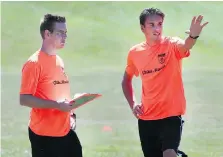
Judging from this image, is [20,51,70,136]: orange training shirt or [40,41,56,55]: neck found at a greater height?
[40,41,56,55]: neck

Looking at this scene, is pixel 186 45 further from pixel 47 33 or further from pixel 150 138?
pixel 47 33

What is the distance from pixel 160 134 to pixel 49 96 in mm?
1057


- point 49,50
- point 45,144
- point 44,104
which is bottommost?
point 45,144

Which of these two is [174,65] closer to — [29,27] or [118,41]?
[118,41]

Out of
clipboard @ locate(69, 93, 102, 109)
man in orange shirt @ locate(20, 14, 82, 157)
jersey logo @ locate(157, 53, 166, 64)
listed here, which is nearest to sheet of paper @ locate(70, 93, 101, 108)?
clipboard @ locate(69, 93, 102, 109)

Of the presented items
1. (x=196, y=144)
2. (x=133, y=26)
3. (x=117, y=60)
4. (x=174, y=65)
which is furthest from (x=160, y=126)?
(x=133, y=26)

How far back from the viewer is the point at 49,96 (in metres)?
5.21

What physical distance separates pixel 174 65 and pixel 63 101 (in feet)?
3.44

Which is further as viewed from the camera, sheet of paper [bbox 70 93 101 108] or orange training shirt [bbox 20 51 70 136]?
orange training shirt [bbox 20 51 70 136]

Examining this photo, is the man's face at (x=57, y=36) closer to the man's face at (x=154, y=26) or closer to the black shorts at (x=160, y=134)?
the man's face at (x=154, y=26)

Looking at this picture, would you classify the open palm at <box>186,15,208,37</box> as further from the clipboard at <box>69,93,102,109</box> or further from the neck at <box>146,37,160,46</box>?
the clipboard at <box>69,93,102,109</box>

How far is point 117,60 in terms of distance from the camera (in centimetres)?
1269

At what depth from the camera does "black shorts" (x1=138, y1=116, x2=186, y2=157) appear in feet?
17.4

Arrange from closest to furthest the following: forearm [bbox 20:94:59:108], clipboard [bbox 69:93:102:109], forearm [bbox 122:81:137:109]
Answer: clipboard [bbox 69:93:102:109], forearm [bbox 20:94:59:108], forearm [bbox 122:81:137:109]
